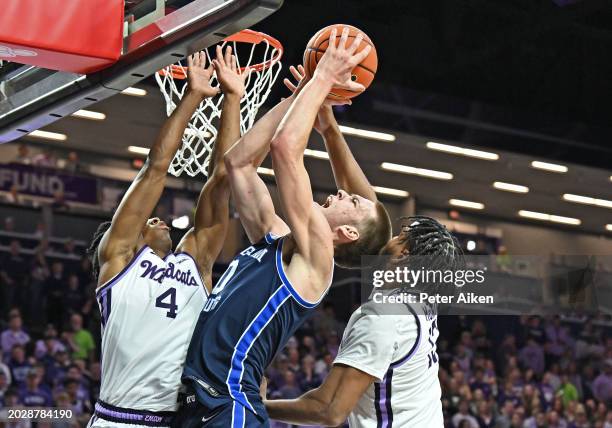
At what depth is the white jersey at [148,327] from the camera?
4176mm

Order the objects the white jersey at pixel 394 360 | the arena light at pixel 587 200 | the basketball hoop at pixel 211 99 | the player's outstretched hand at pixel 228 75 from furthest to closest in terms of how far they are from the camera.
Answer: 1. the arena light at pixel 587 200
2. the basketball hoop at pixel 211 99
3. the player's outstretched hand at pixel 228 75
4. the white jersey at pixel 394 360

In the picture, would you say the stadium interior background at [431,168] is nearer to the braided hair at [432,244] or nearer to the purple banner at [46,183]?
the purple banner at [46,183]

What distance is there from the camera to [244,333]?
3.69 meters

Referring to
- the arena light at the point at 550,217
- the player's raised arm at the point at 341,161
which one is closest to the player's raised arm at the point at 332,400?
the player's raised arm at the point at 341,161

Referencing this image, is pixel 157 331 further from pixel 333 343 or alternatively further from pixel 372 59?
pixel 333 343

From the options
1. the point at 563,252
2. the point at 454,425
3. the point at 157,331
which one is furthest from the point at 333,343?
the point at 157,331

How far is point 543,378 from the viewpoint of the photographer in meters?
15.9

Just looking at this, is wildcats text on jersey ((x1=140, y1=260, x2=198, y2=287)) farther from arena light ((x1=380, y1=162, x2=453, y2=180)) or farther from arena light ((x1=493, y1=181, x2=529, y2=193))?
arena light ((x1=493, y1=181, x2=529, y2=193))

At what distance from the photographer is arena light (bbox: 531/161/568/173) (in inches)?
764

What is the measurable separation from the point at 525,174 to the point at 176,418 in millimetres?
17046

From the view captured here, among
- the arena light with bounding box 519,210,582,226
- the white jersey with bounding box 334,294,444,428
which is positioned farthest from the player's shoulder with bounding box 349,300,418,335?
the arena light with bounding box 519,210,582,226

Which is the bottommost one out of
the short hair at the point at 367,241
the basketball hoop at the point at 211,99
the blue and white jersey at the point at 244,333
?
the blue and white jersey at the point at 244,333

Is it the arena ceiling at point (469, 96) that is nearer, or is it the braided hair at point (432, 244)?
the braided hair at point (432, 244)

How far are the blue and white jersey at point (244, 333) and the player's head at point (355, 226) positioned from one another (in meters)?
0.32
